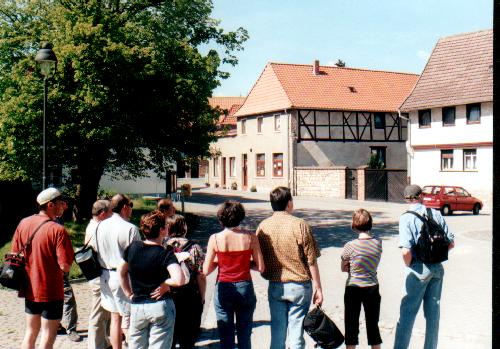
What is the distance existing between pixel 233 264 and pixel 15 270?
208 cm

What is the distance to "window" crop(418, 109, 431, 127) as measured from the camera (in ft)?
111

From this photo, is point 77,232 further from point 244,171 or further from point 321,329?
point 244,171

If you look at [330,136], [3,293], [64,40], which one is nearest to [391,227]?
[64,40]

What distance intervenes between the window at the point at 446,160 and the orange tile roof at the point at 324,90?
387 inches

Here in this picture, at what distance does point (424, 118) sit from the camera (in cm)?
3406

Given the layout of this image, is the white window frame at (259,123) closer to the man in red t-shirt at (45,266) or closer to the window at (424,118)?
the window at (424,118)

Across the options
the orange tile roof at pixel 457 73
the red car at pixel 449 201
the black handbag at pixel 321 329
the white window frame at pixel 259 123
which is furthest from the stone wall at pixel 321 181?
the black handbag at pixel 321 329

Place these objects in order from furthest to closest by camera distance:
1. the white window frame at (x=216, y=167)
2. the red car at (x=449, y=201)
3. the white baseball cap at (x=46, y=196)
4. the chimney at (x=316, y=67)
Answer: the white window frame at (x=216, y=167), the chimney at (x=316, y=67), the red car at (x=449, y=201), the white baseball cap at (x=46, y=196)

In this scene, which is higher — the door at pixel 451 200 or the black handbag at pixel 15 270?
the black handbag at pixel 15 270

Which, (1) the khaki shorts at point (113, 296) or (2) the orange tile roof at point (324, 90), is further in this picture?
(2) the orange tile roof at point (324, 90)

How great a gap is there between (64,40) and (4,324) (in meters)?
9.65

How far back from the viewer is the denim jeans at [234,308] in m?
5.30

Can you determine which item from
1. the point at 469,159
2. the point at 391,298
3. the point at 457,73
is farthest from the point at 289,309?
the point at 457,73

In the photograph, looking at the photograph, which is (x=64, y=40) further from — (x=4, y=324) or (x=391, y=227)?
(x=391, y=227)
